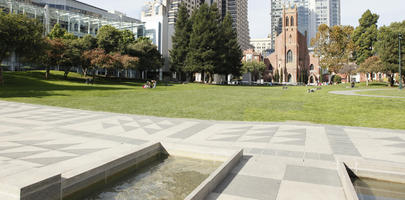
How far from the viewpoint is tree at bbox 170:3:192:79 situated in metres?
57.2

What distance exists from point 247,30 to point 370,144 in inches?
6814

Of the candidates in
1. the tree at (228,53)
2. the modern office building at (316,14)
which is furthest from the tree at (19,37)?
the modern office building at (316,14)

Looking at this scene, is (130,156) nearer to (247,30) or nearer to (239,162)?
(239,162)

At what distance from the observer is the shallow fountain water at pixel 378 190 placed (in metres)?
3.90

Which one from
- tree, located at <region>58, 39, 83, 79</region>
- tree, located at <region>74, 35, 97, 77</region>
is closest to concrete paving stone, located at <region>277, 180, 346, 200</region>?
tree, located at <region>58, 39, 83, 79</region>

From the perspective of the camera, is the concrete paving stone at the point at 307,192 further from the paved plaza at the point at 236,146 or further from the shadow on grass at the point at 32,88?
the shadow on grass at the point at 32,88

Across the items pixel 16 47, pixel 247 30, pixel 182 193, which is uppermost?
pixel 247 30

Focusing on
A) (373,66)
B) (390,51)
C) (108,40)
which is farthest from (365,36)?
(108,40)

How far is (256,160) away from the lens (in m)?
5.38

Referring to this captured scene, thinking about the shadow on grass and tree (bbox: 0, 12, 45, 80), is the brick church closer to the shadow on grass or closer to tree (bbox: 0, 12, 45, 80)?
the shadow on grass

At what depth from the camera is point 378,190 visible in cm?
413

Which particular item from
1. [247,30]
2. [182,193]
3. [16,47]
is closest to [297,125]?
[182,193]

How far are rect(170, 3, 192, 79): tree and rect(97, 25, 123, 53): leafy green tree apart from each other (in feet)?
43.0

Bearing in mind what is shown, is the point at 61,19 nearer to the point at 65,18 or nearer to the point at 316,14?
the point at 65,18
